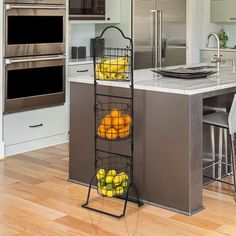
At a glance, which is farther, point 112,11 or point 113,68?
point 112,11

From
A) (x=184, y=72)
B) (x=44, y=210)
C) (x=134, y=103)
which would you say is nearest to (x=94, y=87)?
(x=134, y=103)

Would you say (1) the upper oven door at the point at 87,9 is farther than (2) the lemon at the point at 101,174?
Yes

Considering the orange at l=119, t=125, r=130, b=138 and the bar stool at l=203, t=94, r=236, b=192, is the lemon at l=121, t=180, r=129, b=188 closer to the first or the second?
the orange at l=119, t=125, r=130, b=138

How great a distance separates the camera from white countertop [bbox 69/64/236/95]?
3527mm

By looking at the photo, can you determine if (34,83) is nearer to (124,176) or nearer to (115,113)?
(115,113)

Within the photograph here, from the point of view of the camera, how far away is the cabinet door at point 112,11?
6207 millimetres

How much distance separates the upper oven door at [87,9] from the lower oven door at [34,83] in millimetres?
603

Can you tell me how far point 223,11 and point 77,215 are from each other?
4.29 metres

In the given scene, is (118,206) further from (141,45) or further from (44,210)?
(141,45)

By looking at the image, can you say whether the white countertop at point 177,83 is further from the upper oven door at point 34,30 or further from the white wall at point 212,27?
the white wall at point 212,27

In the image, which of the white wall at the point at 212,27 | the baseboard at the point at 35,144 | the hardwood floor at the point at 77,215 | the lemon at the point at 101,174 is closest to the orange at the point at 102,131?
the lemon at the point at 101,174

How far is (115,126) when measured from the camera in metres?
3.60

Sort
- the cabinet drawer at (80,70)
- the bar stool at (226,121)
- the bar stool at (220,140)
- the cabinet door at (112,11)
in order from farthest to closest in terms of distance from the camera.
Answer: the cabinet door at (112,11), the cabinet drawer at (80,70), the bar stool at (220,140), the bar stool at (226,121)

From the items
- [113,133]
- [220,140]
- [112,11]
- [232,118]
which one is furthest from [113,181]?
[112,11]
